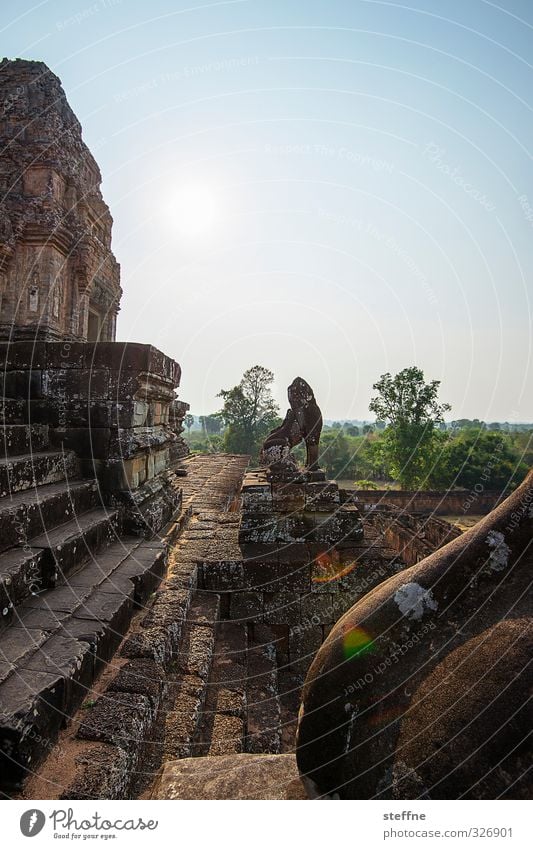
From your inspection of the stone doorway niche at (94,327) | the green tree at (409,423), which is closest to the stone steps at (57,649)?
the stone doorway niche at (94,327)

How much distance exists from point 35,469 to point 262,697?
2.17 metres

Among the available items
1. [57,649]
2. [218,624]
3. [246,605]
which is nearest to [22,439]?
[57,649]

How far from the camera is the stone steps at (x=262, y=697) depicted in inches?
86.4

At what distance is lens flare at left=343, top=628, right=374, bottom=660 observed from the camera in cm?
134

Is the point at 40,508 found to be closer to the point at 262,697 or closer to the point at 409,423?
the point at 262,697

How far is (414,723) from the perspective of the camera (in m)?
1.16

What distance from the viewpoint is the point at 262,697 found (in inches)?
Result: 102

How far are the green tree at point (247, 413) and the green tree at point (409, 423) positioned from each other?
450 inches

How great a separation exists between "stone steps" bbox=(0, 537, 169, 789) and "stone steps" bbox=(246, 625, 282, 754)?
0.83 meters

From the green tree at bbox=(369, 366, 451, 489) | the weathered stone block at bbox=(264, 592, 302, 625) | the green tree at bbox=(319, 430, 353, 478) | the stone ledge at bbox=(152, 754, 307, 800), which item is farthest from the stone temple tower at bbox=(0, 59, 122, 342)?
the green tree at bbox=(319, 430, 353, 478)

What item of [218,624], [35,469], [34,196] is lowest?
[218,624]
